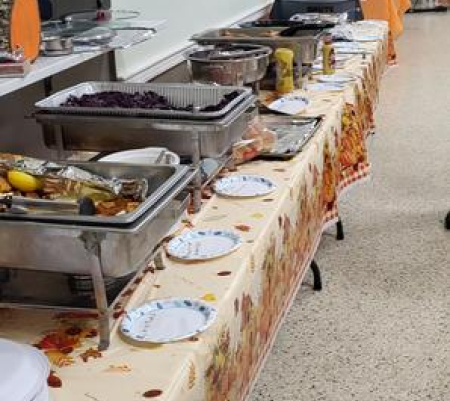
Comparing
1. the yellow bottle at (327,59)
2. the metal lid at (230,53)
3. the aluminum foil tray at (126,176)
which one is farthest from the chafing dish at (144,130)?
the yellow bottle at (327,59)

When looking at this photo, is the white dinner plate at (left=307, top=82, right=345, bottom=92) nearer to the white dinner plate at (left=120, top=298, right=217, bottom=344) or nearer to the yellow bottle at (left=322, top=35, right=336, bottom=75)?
the yellow bottle at (left=322, top=35, right=336, bottom=75)

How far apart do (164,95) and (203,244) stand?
17.8 inches

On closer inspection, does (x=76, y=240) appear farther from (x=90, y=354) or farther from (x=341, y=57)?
(x=341, y=57)

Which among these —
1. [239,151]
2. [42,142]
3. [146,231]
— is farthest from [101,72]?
[146,231]

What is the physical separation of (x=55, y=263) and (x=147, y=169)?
0.74 ft

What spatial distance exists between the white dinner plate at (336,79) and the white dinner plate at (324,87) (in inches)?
1.2

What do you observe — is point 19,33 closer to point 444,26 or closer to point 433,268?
point 433,268

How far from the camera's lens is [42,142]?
1.60 meters

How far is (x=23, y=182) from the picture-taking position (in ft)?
3.36

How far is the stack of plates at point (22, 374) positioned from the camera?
28.9 inches

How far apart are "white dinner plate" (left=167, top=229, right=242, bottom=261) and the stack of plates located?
1.26 feet

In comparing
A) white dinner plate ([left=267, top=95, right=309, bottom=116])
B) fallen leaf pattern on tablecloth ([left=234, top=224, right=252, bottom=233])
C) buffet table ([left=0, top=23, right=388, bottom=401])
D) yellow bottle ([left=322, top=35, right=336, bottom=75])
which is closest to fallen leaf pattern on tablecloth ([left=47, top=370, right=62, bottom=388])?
buffet table ([left=0, top=23, right=388, bottom=401])

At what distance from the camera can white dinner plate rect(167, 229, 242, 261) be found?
46.2 inches

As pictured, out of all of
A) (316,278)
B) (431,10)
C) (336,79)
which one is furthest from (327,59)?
(431,10)
